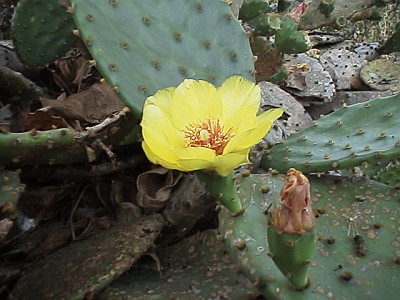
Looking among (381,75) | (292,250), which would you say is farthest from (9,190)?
(381,75)

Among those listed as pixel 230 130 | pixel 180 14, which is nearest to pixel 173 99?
pixel 230 130

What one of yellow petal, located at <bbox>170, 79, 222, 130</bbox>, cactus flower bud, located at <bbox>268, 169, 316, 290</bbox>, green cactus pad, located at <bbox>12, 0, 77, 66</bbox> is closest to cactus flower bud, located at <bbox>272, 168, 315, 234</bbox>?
cactus flower bud, located at <bbox>268, 169, 316, 290</bbox>

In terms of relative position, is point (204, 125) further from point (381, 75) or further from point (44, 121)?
point (381, 75)

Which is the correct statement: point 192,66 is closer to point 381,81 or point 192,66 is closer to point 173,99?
point 173,99

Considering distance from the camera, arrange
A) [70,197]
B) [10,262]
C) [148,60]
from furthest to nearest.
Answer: [70,197]
[10,262]
[148,60]

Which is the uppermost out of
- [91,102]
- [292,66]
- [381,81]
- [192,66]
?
[192,66]

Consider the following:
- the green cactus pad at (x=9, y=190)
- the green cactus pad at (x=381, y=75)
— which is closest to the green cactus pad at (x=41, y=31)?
the green cactus pad at (x=9, y=190)
